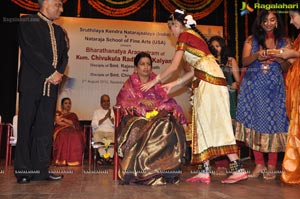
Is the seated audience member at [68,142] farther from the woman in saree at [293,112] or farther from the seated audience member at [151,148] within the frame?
the woman in saree at [293,112]

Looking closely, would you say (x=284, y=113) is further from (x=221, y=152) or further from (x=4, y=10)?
(x=4, y=10)

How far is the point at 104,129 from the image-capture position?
543 cm

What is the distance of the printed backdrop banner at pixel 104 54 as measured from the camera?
638 centimetres

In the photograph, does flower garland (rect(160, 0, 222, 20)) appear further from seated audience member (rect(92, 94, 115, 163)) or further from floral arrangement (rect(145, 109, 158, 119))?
floral arrangement (rect(145, 109, 158, 119))

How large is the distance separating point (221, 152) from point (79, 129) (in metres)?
3.17

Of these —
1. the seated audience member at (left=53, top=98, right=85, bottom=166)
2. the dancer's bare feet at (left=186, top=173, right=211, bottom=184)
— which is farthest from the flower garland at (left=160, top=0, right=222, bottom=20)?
the dancer's bare feet at (left=186, top=173, right=211, bottom=184)

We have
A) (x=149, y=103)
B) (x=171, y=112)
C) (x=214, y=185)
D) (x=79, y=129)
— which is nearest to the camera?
(x=214, y=185)

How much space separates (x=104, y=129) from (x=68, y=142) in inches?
22.1

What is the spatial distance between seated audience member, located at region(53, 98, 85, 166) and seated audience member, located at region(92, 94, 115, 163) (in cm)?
29

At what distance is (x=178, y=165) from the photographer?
2904 millimetres

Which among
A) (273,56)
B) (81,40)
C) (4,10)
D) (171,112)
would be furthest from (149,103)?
(4,10)

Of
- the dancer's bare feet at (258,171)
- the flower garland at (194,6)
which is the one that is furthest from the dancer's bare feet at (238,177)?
the flower garland at (194,6)

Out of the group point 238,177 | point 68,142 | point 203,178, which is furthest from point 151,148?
→ point 68,142

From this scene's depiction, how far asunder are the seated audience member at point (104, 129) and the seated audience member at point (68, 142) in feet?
0.94
